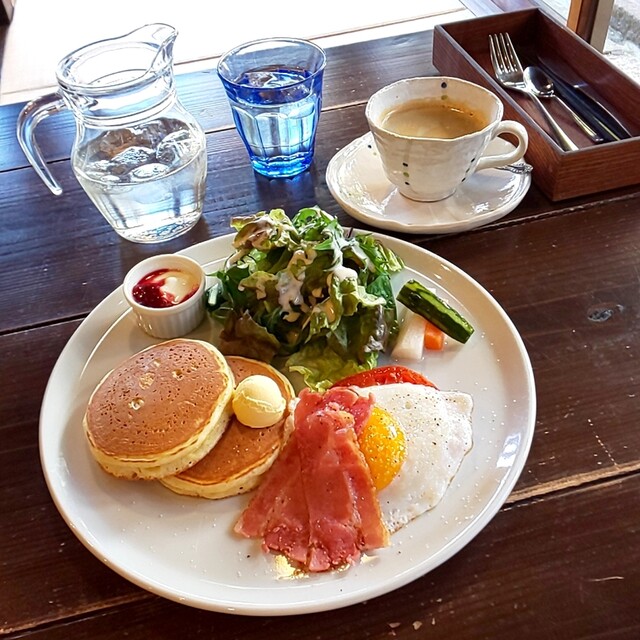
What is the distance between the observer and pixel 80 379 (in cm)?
105

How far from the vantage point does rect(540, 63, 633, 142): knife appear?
1411 millimetres

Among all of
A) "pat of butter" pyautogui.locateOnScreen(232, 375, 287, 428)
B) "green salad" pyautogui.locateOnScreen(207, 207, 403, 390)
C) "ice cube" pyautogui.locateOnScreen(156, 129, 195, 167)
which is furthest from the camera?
"ice cube" pyautogui.locateOnScreen(156, 129, 195, 167)

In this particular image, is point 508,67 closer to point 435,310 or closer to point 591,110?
point 591,110

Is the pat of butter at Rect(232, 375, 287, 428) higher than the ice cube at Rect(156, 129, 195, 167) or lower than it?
lower

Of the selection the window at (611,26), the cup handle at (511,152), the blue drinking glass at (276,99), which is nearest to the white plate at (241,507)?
the cup handle at (511,152)

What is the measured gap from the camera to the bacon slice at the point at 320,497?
0.81m

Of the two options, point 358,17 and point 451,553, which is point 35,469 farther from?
point 358,17

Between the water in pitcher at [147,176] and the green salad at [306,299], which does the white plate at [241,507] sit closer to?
the green salad at [306,299]

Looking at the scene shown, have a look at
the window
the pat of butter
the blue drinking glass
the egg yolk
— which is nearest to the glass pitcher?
the blue drinking glass

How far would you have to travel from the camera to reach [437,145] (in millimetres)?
1212

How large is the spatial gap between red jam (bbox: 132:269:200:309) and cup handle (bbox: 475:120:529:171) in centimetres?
61

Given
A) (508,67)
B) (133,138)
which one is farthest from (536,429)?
(508,67)

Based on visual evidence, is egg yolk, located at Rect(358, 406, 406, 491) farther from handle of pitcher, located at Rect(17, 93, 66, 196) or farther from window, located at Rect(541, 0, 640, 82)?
window, located at Rect(541, 0, 640, 82)

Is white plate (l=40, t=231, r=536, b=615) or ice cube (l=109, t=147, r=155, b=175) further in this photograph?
ice cube (l=109, t=147, r=155, b=175)
